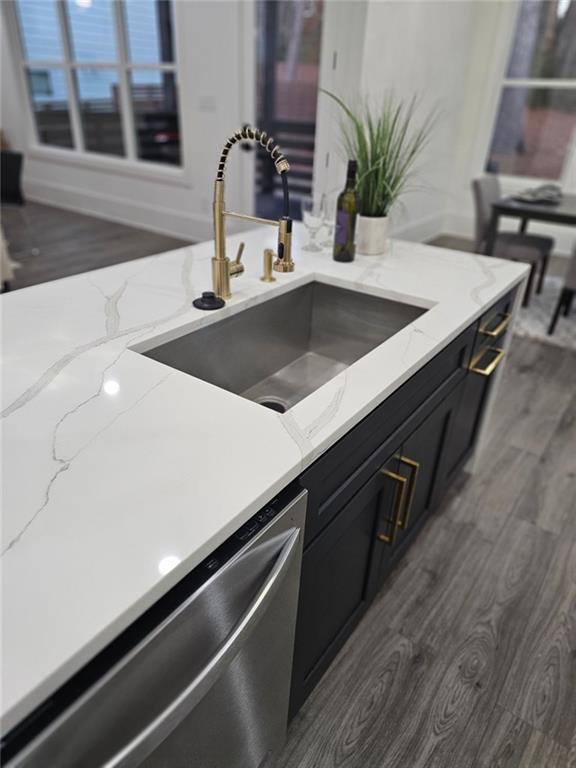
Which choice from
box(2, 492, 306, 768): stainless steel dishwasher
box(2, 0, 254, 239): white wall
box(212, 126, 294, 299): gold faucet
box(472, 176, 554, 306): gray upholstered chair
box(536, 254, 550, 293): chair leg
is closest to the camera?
box(2, 492, 306, 768): stainless steel dishwasher

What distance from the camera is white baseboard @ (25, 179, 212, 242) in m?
5.12

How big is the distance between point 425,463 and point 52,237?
4811 mm

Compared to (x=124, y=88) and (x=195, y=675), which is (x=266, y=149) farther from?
(x=124, y=88)

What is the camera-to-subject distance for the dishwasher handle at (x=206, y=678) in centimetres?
60

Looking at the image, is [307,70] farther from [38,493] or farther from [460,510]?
[38,493]

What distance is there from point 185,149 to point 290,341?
3.95 metres

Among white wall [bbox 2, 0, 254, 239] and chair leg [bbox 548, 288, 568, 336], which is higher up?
white wall [bbox 2, 0, 254, 239]

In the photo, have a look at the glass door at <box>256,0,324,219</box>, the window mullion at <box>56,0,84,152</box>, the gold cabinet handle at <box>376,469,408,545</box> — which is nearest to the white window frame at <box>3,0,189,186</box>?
the window mullion at <box>56,0,84,152</box>

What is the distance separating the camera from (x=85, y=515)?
2.21ft

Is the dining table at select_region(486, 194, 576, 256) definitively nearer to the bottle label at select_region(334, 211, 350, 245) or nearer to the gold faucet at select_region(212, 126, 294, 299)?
the bottle label at select_region(334, 211, 350, 245)

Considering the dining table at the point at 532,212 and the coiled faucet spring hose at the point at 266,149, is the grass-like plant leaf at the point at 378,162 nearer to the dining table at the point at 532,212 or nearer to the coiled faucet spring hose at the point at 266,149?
the coiled faucet spring hose at the point at 266,149

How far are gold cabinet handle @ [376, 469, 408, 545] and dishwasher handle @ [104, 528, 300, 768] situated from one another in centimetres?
42

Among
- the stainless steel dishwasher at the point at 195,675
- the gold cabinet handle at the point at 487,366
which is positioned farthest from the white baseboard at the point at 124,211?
the stainless steel dishwasher at the point at 195,675

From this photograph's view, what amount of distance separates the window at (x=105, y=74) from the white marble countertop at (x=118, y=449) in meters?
4.39
